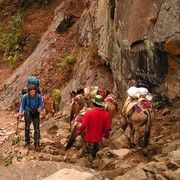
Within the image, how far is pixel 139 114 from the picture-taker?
8.25 metres

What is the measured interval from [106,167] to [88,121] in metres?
1.05

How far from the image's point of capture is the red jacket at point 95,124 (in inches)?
310

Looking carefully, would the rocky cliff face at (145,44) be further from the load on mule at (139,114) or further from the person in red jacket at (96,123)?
the person in red jacket at (96,123)

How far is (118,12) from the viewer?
1185 cm

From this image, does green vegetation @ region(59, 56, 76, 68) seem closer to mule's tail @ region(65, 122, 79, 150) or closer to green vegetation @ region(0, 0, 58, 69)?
green vegetation @ region(0, 0, 58, 69)

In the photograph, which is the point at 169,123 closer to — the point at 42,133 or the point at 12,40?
the point at 42,133

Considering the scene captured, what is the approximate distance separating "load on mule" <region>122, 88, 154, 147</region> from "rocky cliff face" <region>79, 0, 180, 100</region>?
186cm

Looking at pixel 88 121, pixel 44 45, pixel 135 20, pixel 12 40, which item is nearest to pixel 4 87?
pixel 44 45

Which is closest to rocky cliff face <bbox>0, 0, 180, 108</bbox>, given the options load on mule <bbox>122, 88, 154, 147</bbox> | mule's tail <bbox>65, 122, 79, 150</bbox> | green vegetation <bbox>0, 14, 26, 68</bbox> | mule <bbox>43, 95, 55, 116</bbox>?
mule <bbox>43, 95, 55, 116</bbox>

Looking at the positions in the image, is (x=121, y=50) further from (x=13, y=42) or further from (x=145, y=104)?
(x=13, y=42)

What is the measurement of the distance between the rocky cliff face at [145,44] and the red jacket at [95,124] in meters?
2.99

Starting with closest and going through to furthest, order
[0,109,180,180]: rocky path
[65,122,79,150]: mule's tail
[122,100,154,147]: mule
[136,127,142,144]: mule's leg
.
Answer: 1. [0,109,180,180]: rocky path
2. [122,100,154,147]: mule
3. [65,122,79,150]: mule's tail
4. [136,127,142,144]: mule's leg

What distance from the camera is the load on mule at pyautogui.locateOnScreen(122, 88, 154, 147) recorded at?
8.23 meters

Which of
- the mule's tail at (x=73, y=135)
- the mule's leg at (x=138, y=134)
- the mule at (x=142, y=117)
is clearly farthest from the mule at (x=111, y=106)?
the mule's tail at (x=73, y=135)
